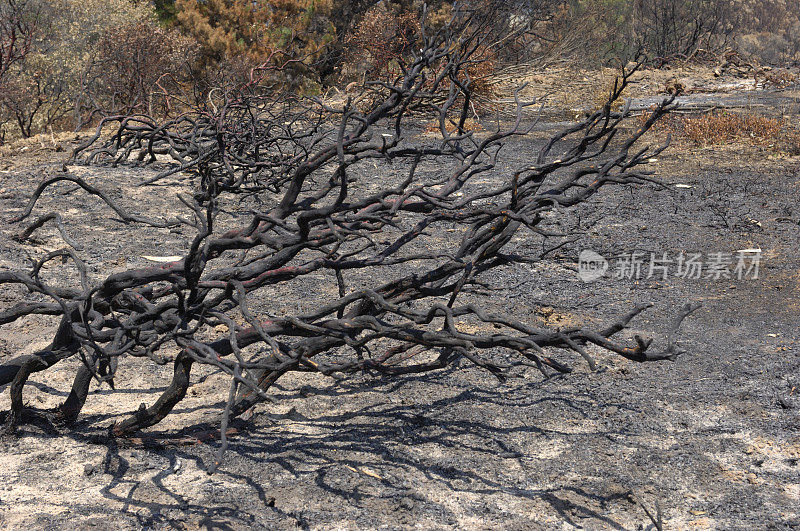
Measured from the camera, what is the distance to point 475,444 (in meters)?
3.67

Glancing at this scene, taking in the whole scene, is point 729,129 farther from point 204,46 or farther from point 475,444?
point 204,46

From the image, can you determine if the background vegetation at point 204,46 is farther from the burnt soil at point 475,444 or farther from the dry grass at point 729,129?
Answer: the burnt soil at point 475,444

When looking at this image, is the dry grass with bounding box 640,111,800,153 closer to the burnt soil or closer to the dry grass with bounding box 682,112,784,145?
the dry grass with bounding box 682,112,784,145

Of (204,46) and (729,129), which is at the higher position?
(204,46)

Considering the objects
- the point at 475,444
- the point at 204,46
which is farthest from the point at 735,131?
the point at 204,46

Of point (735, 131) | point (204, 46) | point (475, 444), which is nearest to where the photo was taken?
point (475, 444)

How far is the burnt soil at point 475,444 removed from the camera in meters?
3.12

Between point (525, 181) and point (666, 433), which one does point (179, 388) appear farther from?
point (666, 433)

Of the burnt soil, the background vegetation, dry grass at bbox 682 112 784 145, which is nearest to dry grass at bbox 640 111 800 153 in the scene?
dry grass at bbox 682 112 784 145

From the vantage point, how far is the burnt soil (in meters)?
3.12

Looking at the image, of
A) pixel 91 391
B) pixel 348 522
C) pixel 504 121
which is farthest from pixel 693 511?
Answer: pixel 504 121

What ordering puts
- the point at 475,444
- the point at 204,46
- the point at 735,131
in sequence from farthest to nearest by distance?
the point at 204,46, the point at 735,131, the point at 475,444

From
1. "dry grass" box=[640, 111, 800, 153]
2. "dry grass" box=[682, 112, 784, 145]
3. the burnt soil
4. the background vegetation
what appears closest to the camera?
the burnt soil

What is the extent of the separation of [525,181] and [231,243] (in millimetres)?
1654
